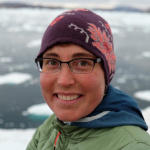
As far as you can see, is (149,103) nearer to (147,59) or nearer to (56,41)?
(56,41)

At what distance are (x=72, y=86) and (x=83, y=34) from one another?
0.25 metres

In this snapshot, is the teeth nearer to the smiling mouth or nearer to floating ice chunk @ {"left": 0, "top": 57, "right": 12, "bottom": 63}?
the smiling mouth

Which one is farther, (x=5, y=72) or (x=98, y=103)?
(x=5, y=72)

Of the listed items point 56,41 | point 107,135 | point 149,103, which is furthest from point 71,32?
point 149,103

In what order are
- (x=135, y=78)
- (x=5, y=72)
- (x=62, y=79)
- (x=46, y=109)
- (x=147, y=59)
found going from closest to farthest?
(x=62, y=79), (x=46, y=109), (x=135, y=78), (x=5, y=72), (x=147, y=59)

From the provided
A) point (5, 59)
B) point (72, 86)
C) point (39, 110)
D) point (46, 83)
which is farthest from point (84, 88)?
point (5, 59)

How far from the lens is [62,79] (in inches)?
37.3

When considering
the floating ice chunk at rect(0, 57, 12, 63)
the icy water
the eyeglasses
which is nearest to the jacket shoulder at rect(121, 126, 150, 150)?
the eyeglasses

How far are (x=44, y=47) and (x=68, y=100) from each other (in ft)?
0.92

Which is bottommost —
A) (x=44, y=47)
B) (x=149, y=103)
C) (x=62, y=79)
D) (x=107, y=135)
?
(x=149, y=103)

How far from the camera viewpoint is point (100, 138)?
0.97m

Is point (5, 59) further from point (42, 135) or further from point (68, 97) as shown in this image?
point (68, 97)

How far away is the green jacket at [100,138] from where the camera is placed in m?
0.87

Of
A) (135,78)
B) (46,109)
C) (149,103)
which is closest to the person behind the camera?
(46,109)
